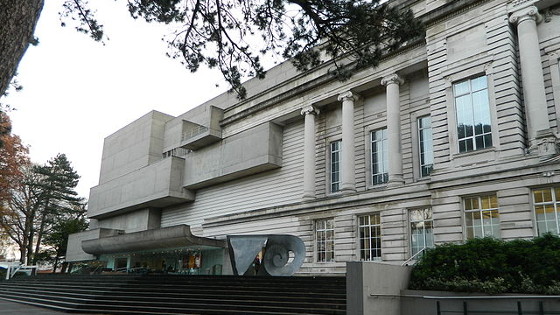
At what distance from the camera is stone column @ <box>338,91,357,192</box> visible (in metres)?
24.1

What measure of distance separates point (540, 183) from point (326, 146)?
1351cm

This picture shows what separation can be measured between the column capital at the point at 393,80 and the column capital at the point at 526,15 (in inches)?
242

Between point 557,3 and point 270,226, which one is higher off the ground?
point 557,3

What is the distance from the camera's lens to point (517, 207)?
15766 millimetres

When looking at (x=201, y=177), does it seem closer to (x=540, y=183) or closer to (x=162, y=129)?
(x=162, y=129)

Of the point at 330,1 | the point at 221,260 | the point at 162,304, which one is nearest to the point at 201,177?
the point at 221,260

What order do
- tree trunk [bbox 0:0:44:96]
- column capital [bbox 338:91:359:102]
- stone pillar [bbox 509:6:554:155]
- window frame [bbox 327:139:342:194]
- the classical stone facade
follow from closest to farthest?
tree trunk [bbox 0:0:44:96] < stone pillar [bbox 509:6:554:155] < the classical stone facade < column capital [bbox 338:91:359:102] < window frame [bbox 327:139:342:194]

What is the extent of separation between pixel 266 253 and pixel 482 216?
28.9 ft

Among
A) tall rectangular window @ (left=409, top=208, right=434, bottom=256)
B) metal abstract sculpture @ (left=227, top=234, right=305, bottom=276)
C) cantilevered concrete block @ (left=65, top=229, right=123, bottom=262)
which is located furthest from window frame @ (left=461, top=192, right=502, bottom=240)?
cantilevered concrete block @ (left=65, top=229, right=123, bottom=262)

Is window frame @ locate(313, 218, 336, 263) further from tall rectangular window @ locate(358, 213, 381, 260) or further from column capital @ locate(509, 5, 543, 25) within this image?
column capital @ locate(509, 5, 543, 25)

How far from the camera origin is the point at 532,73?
658 inches

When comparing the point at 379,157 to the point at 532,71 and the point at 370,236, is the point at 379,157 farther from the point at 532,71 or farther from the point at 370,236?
the point at 532,71

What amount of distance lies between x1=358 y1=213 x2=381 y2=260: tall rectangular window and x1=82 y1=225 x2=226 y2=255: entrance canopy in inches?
400

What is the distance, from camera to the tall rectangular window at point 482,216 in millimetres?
16469
